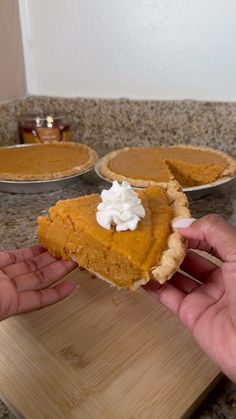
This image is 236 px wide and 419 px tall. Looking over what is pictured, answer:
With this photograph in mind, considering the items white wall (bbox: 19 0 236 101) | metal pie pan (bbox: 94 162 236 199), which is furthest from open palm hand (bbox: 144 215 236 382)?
white wall (bbox: 19 0 236 101)

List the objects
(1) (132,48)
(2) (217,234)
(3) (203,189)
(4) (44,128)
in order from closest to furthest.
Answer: (2) (217,234) < (3) (203,189) < (1) (132,48) < (4) (44,128)

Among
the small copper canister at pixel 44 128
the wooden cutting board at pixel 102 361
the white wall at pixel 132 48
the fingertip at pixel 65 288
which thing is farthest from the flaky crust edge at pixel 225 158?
the fingertip at pixel 65 288

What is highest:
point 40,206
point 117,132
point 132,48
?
point 132,48

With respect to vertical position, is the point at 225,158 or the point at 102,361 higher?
the point at 225,158

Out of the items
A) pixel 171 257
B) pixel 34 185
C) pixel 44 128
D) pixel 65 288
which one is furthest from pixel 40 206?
pixel 171 257

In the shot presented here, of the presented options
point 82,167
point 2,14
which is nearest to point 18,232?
point 82,167

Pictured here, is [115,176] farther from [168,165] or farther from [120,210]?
[120,210]
